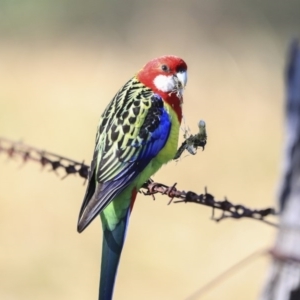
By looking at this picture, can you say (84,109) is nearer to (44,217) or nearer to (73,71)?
(73,71)

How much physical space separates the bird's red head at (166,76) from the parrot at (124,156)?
0.06ft

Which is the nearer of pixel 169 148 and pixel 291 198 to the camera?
pixel 291 198

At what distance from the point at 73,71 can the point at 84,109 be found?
159 cm

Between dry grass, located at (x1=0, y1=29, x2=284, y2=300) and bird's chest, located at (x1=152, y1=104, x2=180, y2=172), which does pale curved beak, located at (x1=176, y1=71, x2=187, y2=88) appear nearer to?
bird's chest, located at (x1=152, y1=104, x2=180, y2=172)

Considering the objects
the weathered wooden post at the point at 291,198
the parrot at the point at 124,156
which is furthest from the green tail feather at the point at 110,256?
the weathered wooden post at the point at 291,198

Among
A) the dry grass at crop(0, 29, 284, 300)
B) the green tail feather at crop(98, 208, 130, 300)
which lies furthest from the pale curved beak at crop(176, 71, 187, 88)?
the dry grass at crop(0, 29, 284, 300)

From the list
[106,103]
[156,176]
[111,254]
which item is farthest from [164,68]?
[106,103]

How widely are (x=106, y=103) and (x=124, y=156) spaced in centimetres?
652

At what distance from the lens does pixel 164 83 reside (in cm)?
411

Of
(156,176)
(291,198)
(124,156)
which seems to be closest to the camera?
(291,198)

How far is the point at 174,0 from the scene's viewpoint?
12844mm

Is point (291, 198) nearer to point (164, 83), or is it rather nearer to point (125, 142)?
point (125, 142)

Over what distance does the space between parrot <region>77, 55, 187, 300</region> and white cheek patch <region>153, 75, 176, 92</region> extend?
0.07 feet

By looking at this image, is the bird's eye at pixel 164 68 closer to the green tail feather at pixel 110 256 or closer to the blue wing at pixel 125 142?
the blue wing at pixel 125 142
